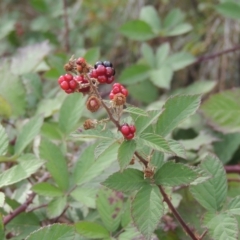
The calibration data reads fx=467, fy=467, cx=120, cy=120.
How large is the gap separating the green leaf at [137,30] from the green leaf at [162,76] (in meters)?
0.17

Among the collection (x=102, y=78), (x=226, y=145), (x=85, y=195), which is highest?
(x=102, y=78)

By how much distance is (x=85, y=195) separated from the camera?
1.00 meters

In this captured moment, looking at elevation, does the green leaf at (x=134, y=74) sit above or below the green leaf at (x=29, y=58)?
below

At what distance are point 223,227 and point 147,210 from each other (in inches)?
5.6

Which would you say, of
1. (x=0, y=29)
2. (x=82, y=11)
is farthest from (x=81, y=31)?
(x=0, y=29)

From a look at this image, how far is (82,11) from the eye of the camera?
8.40 ft

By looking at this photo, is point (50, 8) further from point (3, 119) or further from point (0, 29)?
point (3, 119)

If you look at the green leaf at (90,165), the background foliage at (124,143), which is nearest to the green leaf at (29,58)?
the background foliage at (124,143)

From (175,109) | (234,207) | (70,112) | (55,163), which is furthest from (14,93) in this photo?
(234,207)

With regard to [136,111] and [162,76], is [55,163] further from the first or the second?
[162,76]

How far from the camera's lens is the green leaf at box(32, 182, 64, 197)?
98cm

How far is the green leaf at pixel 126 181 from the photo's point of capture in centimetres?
80

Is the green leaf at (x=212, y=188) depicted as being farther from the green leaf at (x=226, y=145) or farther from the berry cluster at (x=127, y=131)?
the green leaf at (x=226, y=145)

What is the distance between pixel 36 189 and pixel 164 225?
29cm
